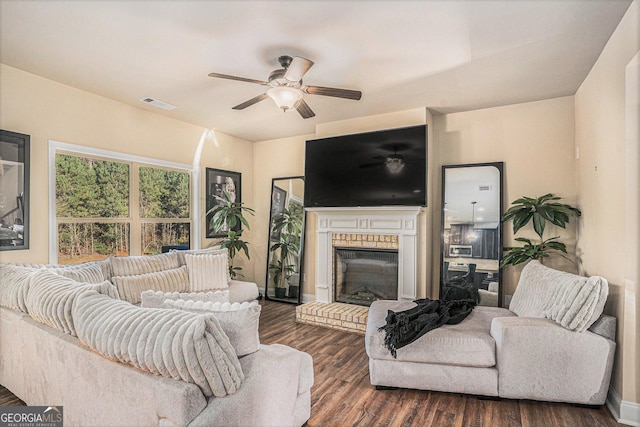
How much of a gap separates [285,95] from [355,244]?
7.83ft

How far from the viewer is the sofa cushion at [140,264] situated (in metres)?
3.41

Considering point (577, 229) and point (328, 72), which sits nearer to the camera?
point (328, 72)

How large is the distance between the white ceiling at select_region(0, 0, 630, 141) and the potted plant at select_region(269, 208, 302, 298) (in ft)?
7.17

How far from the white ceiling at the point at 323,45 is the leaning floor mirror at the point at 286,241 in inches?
77.7

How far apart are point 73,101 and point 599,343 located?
5016 millimetres

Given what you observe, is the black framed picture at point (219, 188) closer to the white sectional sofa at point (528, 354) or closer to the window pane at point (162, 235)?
the window pane at point (162, 235)

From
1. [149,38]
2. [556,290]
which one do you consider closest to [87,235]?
[149,38]

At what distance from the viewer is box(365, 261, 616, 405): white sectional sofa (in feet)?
7.60

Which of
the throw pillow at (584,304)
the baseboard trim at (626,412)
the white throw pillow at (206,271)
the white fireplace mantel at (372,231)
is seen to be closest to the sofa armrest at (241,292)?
the white throw pillow at (206,271)

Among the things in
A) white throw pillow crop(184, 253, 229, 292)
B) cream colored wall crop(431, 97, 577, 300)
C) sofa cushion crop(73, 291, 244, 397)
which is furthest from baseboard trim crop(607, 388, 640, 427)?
white throw pillow crop(184, 253, 229, 292)

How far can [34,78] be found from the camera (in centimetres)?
314

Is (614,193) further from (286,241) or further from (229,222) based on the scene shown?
(229,222)

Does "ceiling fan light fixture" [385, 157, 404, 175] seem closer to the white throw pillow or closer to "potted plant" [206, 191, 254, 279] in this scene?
"potted plant" [206, 191, 254, 279]

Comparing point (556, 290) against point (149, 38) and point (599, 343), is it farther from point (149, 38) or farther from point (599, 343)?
point (149, 38)
